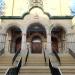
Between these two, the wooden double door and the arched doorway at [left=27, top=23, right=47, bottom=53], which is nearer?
the arched doorway at [left=27, top=23, right=47, bottom=53]

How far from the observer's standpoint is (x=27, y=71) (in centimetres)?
1304

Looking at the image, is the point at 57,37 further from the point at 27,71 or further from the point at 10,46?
the point at 27,71

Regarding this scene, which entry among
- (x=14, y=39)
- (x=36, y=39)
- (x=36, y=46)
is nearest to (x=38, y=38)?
(x=36, y=39)

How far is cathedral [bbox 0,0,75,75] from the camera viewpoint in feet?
49.7

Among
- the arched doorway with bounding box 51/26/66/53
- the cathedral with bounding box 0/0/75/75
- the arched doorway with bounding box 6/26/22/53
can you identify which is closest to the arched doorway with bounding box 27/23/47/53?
the cathedral with bounding box 0/0/75/75

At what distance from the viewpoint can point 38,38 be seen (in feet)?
95.8

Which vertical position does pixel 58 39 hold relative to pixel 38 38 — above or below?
below

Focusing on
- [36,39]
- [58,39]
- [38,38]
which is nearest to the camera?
[58,39]

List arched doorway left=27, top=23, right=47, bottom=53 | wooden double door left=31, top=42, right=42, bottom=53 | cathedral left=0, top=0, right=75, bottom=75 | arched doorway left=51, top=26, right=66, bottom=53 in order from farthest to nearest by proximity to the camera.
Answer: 1. wooden double door left=31, top=42, right=42, bottom=53
2. arched doorway left=27, top=23, right=47, bottom=53
3. arched doorway left=51, top=26, right=66, bottom=53
4. cathedral left=0, top=0, right=75, bottom=75

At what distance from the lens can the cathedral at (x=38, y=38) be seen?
15141 mm

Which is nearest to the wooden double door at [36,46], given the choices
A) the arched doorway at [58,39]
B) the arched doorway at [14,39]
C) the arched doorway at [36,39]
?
the arched doorway at [36,39]

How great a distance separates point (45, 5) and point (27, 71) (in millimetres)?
19683

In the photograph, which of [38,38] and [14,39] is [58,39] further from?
[14,39]

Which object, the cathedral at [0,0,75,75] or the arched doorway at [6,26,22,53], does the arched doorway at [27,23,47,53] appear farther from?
the arched doorway at [6,26,22,53]
